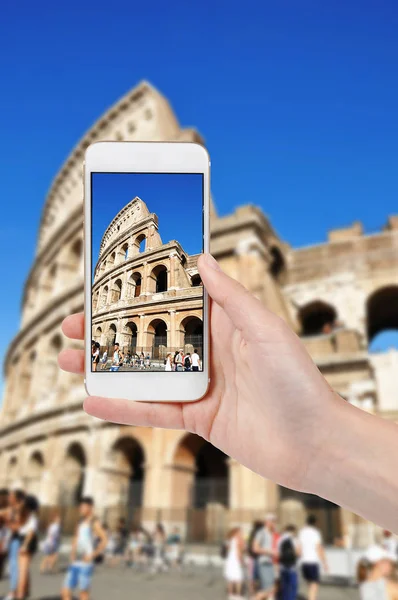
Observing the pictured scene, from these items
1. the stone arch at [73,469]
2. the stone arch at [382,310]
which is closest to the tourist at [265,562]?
the stone arch at [73,469]

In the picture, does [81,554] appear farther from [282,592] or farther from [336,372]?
[336,372]

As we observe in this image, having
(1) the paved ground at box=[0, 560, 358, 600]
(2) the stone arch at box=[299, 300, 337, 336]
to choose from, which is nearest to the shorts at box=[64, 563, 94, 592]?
(1) the paved ground at box=[0, 560, 358, 600]

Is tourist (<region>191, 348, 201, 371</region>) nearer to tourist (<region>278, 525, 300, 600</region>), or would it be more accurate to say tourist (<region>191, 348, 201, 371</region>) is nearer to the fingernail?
the fingernail

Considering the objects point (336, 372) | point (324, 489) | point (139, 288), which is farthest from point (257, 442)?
point (336, 372)

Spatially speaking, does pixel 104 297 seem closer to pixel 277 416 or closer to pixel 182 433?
pixel 277 416

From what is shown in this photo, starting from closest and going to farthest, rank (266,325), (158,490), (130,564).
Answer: (266,325)
(130,564)
(158,490)

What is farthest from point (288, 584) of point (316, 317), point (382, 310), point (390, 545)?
point (382, 310)
